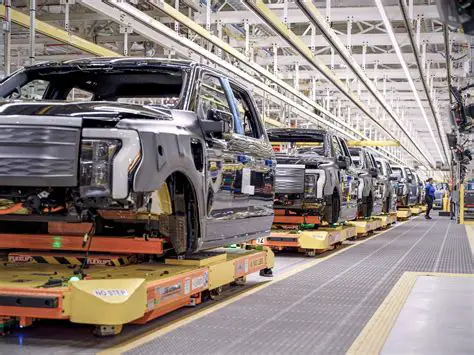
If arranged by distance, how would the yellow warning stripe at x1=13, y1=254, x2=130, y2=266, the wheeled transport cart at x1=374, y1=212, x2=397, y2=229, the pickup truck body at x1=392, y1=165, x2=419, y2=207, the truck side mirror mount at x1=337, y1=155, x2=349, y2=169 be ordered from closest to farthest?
the yellow warning stripe at x1=13, y1=254, x2=130, y2=266 < the truck side mirror mount at x1=337, y1=155, x2=349, y2=169 < the wheeled transport cart at x1=374, y1=212, x2=397, y2=229 < the pickup truck body at x1=392, y1=165, x2=419, y2=207

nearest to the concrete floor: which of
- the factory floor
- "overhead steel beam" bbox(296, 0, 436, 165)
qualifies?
the factory floor

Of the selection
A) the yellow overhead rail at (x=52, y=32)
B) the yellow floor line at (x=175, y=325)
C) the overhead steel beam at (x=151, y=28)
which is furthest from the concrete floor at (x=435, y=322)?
the yellow overhead rail at (x=52, y=32)

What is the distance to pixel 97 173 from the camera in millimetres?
4078

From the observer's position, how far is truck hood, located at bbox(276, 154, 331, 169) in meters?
9.59

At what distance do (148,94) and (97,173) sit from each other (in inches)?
86.7

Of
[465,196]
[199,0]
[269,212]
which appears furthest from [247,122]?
[465,196]

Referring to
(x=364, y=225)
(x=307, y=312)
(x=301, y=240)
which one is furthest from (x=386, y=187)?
(x=307, y=312)

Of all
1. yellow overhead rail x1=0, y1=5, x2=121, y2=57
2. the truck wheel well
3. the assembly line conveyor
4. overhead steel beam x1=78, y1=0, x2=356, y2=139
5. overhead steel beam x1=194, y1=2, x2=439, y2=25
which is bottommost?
the assembly line conveyor

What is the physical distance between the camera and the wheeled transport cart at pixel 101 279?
13.2 ft

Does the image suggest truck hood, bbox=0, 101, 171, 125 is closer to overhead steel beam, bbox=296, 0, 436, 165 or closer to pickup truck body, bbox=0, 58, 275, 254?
pickup truck body, bbox=0, 58, 275, 254

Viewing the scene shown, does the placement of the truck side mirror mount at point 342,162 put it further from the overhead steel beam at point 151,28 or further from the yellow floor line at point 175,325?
the yellow floor line at point 175,325

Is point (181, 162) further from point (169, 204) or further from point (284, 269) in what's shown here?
point (284, 269)

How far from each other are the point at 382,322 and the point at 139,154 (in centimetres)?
223

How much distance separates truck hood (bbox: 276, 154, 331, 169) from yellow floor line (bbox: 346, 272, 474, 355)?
9.24 feet
